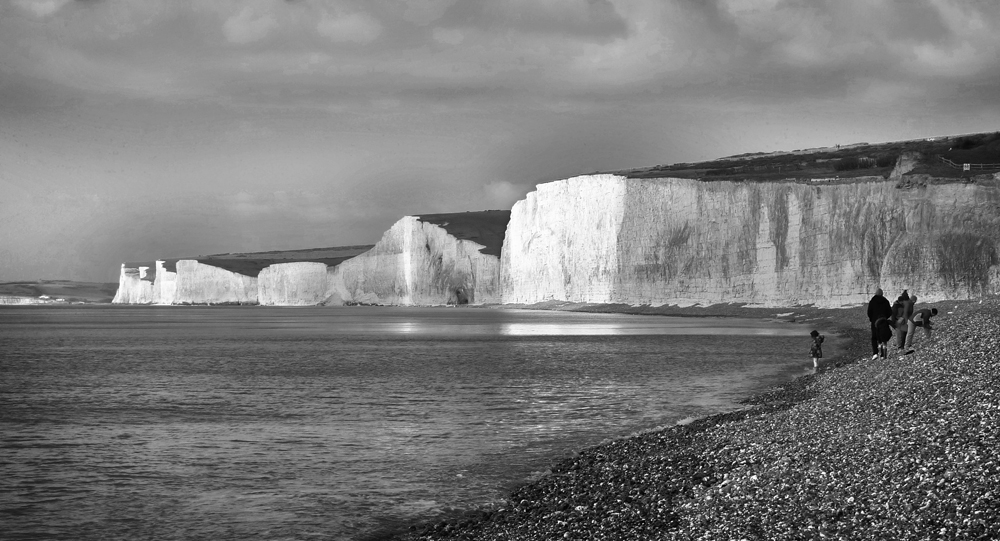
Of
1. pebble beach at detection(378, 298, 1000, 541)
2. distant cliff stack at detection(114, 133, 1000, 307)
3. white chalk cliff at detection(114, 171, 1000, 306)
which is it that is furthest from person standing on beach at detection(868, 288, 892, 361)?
distant cliff stack at detection(114, 133, 1000, 307)

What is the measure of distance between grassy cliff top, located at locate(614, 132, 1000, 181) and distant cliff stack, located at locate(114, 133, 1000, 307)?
345 mm

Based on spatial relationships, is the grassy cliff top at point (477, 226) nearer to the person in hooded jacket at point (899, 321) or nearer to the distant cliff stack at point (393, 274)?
the distant cliff stack at point (393, 274)

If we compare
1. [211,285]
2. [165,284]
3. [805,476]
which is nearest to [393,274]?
[211,285]

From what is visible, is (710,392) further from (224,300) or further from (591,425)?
(224,300)

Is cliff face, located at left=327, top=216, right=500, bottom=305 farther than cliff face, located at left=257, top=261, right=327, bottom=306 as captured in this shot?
No

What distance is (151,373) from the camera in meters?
28.2

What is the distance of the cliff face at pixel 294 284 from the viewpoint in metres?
142

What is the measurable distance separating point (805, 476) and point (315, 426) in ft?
32.7

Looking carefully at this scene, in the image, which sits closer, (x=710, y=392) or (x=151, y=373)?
(x=710, y=392)

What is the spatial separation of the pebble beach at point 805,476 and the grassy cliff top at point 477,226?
9494cm

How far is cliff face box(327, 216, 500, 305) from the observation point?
113 metres

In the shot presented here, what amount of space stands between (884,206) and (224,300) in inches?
5222

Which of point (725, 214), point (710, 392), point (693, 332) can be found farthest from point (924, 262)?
point (710, 392)

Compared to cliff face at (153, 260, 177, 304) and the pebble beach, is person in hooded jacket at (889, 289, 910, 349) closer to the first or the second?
the pebble beach
